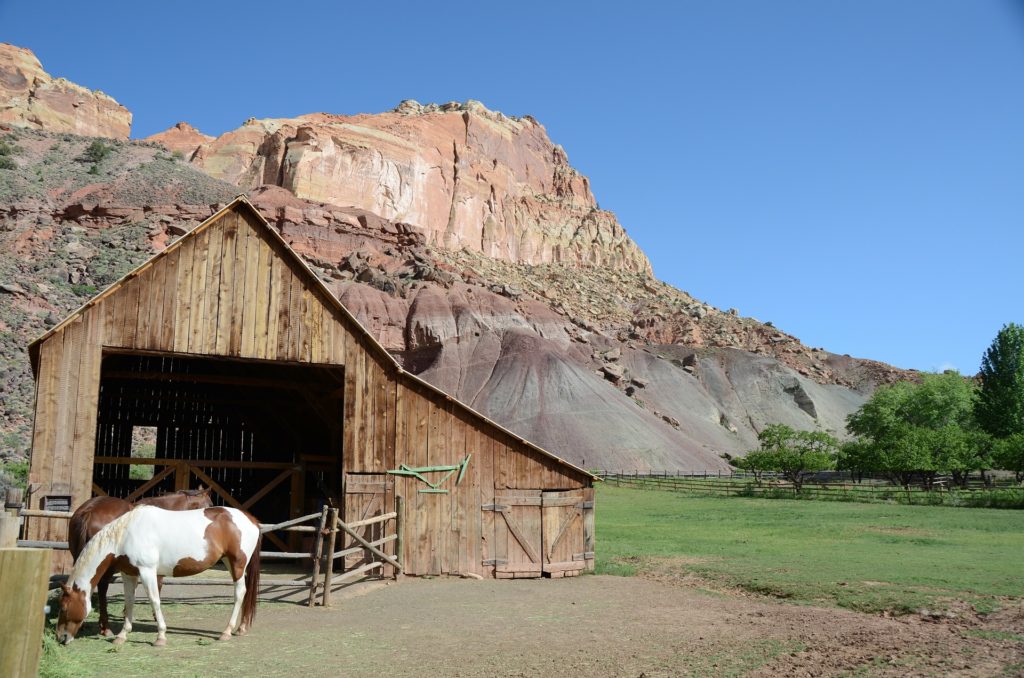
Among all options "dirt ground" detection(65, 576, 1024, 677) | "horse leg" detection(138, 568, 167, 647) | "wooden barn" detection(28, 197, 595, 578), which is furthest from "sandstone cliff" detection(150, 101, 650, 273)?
"horse leg" detection(138, 568, 167, 647)

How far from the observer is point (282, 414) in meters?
22.9

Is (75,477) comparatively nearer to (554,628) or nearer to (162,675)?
(162,675)

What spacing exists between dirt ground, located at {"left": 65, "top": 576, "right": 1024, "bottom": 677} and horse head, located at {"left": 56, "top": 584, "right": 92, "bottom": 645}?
0.40 metres

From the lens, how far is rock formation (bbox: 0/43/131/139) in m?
119

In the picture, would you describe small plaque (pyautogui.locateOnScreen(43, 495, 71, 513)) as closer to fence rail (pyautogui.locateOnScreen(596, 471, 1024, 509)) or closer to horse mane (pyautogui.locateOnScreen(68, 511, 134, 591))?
horse mane (pyautogui.locateOnScreen(68, 511, 134, 591))

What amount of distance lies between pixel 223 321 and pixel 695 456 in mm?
72435

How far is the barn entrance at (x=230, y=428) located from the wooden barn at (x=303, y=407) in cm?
9

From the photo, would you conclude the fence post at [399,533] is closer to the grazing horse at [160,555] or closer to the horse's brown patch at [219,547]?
the grazing horse at [160,555]

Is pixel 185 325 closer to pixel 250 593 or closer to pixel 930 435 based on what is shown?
pixel 250 593

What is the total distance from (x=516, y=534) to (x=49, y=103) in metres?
134

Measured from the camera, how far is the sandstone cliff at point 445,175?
13500cm

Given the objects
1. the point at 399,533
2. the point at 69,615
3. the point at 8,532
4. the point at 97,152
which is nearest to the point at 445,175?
the point at 97,152

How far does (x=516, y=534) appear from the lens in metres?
18.6

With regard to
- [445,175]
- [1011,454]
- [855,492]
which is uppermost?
[445,175]
